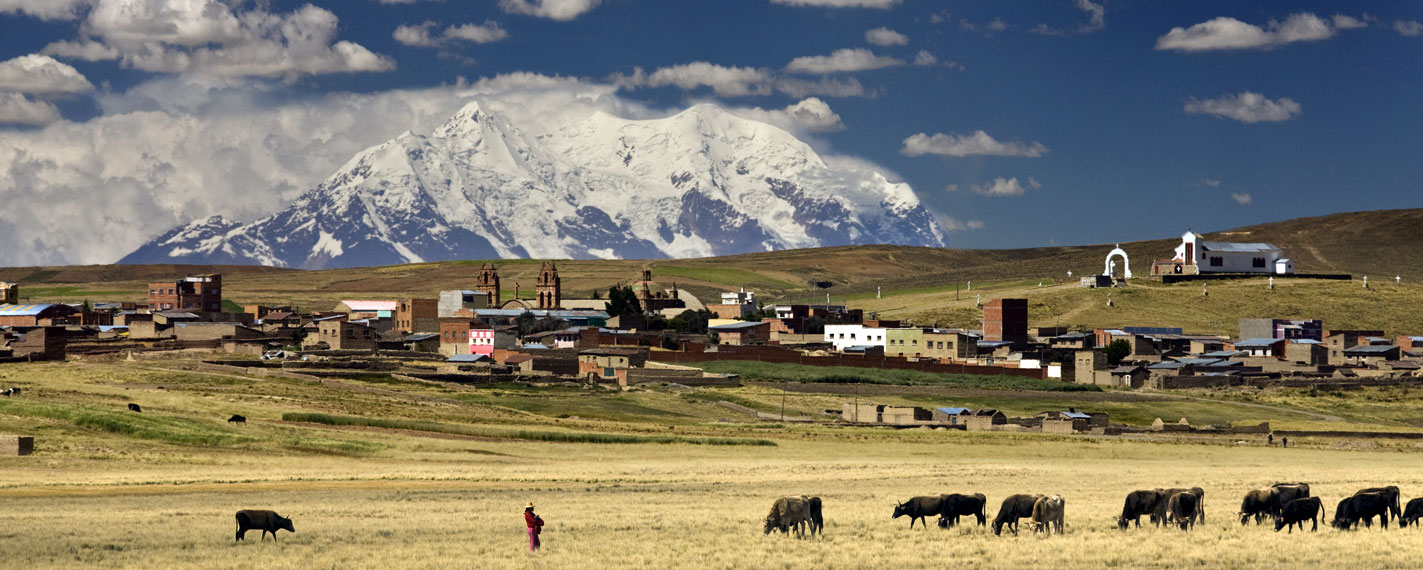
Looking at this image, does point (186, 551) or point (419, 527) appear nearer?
point (186, 551)

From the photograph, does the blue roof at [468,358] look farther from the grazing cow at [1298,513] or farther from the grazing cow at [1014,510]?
the grazing cow at [1298,513]

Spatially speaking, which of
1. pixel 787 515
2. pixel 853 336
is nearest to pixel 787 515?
pixel 787 515

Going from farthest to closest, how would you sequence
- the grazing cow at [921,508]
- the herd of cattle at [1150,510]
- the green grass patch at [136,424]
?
1. the green grass patch at [136,424]
2. the grazing cow at [921,508]
3. the herd of cattle at [1150,510]

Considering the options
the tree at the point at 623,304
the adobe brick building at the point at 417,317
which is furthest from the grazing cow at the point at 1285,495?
the tree at the point at 623,304

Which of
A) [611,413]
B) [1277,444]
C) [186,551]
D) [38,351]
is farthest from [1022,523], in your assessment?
[38,351]

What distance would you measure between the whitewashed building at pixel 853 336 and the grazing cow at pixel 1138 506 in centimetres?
11800

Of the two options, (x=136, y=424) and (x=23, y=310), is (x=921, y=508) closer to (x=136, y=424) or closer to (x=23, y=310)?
(x=136, y=424)

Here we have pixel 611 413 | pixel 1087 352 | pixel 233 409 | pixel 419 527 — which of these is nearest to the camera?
pixel 419 527

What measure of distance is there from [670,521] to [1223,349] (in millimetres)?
124083

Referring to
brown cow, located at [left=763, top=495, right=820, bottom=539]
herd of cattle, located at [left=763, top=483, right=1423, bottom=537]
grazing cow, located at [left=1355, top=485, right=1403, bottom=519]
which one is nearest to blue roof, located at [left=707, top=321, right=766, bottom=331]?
herd of cattle, located at [left=763, top=483, right=1423, bottom=537]

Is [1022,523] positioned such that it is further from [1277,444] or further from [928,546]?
[1277,444]

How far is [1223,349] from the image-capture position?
152125mm

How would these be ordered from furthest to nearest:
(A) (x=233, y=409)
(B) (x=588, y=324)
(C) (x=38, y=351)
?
1. (B) (x=588, y=324)
2. (C) (x=38, y=351)
3. (A) (x=233, y=409)

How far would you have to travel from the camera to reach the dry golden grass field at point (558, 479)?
3272cm
